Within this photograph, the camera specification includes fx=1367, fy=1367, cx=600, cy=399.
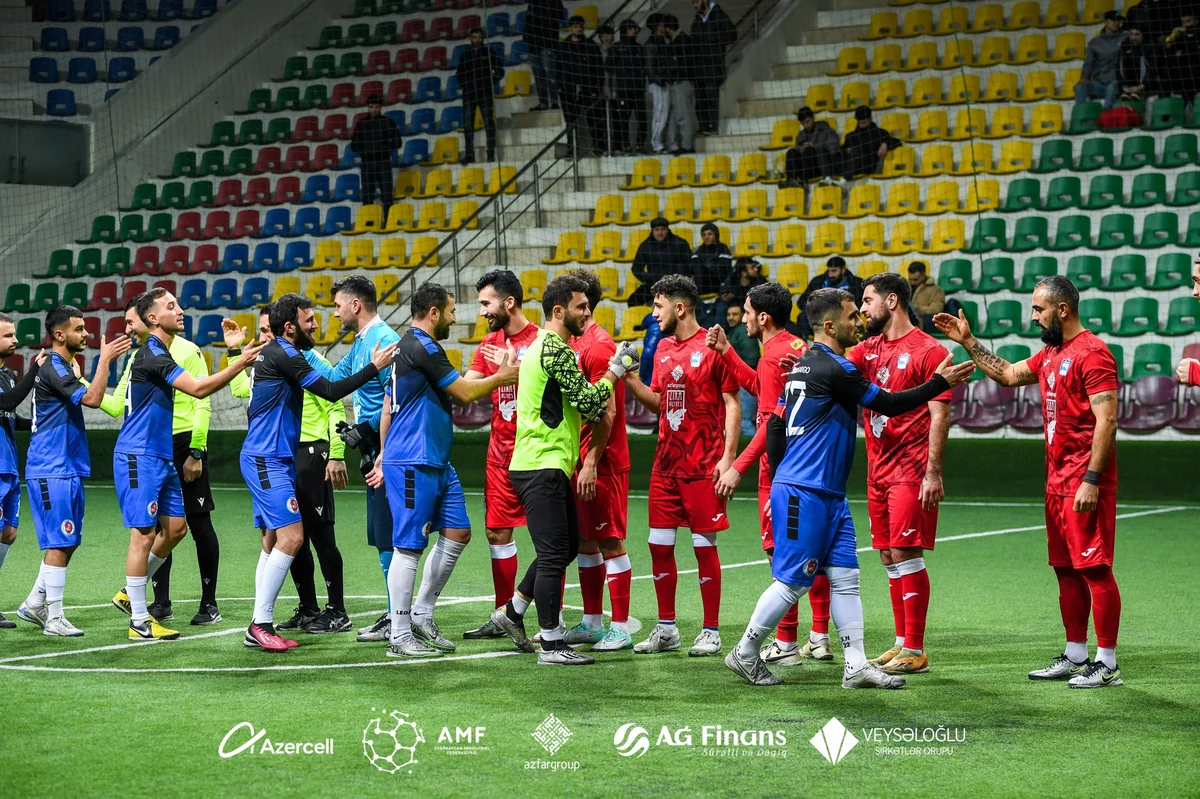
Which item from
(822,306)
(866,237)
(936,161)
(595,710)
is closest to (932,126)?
(936,161)

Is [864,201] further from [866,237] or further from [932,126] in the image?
[932,126]

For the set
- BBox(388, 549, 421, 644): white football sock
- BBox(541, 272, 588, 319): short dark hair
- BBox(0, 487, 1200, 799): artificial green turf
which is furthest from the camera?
BBox(388, 549, 421, 644): white football sock

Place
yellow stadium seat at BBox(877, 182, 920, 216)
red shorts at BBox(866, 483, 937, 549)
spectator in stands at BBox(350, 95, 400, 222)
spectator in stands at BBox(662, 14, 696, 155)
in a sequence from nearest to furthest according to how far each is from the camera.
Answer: red shorts at BBox(866, 483, 937, 549) → yellow stadium seat at BBox(877, 182, 920, 216) → spectator in stands at BBox(662, 14, 696, 155) → spectator in stands at BBox(350, 95, 400, 222)

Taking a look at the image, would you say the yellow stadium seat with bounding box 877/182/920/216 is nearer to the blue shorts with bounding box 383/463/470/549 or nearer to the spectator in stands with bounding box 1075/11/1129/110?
the spectator in stands with bounding box 1075/11/1129/110

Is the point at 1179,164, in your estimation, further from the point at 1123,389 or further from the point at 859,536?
the point at 859,536

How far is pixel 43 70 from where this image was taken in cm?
2591

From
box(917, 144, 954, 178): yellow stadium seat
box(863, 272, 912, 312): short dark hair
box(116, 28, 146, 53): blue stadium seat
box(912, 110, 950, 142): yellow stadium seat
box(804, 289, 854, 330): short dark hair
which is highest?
box(116, 28, 146, 53): blue stadium seat

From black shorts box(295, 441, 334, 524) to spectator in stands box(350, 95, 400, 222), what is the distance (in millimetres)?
14104

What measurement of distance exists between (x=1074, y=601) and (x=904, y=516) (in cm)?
94

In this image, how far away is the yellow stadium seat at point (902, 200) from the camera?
1914 cm

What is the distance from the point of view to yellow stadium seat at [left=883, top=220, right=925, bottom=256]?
1838cm

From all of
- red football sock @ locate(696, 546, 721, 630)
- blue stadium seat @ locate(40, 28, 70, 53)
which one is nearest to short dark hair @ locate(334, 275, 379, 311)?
red football sock @ locate(696, 546, 721, 630)

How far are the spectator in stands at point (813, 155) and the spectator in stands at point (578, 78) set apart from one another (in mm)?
3389

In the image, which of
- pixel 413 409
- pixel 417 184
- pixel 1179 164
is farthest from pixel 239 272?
pixel 413 409
